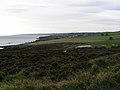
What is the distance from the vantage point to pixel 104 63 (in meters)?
19.9

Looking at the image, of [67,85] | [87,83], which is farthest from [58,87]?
[87,83]

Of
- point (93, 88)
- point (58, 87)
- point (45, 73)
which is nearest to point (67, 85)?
point (58, 87)

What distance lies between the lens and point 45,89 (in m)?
10.0

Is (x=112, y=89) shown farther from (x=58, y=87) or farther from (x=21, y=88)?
(x=21, y=88)

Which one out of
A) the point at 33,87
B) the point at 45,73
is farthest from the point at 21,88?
the point at 45,73

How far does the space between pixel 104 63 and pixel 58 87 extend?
1008cm

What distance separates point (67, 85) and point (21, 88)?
5.06ft

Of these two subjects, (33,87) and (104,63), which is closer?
(33,87)

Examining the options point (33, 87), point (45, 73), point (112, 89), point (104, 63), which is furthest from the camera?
point (104, 63)

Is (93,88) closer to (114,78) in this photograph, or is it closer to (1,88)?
(114,78)

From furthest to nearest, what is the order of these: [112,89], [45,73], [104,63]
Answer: [104,63]
[45,73]
[112,89]

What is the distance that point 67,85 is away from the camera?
33.6 ft

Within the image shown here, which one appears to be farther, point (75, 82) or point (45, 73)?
point (45, 73)

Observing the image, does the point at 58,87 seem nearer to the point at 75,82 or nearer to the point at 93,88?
the point at 75,82
